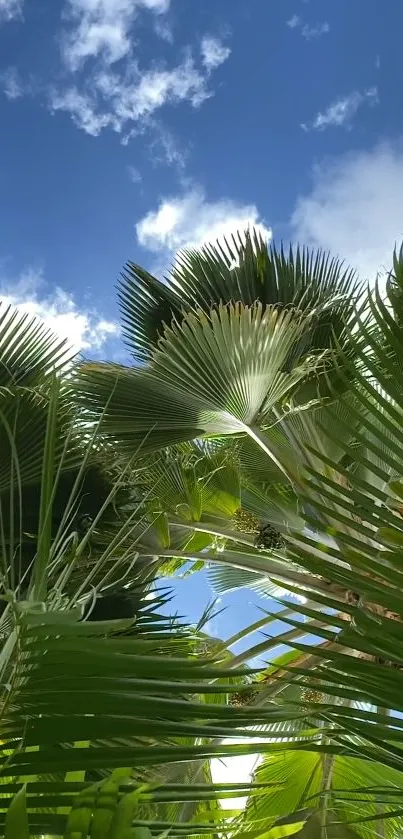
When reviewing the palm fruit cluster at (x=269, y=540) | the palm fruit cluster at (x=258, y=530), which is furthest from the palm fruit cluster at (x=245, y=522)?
the palm fruit cluster at (x=269, y=540)

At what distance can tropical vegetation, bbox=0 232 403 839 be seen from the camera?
0.57 m

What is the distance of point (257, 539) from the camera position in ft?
9.40

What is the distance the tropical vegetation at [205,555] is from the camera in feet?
1.87

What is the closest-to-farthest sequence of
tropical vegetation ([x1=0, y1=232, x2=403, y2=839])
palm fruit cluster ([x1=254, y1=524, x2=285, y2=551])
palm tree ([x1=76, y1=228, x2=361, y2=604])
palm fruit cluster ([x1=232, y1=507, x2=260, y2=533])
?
tropical vegetation ([x1=0, y1=232, x2=403, y2=839])
palm tree ([x1=76, y1=228, x2=361, y2=604])
palm fruit cluster ([x1=254, y1=524, x2=285, y2=551])
palm fruit cluster ([x1=232, y1=507, x2=260, y2=533])

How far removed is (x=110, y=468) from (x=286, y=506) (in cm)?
113

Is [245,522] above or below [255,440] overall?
below

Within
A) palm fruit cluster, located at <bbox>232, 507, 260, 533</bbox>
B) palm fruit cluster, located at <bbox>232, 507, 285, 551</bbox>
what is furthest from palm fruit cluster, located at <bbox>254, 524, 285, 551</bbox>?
palm fruit cluster, located at <bbox>232, 507, 260, 533</bbox>

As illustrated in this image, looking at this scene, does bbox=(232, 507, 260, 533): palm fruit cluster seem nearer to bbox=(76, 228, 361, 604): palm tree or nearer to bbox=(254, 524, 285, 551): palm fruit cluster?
bbox=(76, 228, 361, 604): palm tree

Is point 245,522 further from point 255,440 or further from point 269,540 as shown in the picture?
point 255,440

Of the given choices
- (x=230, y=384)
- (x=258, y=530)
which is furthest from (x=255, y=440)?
(x=258, y=530)

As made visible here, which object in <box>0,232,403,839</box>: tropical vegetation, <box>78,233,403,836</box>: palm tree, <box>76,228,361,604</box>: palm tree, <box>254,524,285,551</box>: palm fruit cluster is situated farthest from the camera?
<box>254,524,285,551</box>: palm fruit cluster

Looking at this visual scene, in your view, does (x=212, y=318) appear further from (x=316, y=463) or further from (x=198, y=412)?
(x=316, y=463)

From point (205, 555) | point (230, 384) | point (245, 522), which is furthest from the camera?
point (245, 522)

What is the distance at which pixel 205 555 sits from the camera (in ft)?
9.68
